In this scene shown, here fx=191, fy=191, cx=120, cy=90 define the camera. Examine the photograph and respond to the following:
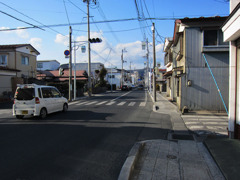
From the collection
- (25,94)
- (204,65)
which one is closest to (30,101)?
(25,94)

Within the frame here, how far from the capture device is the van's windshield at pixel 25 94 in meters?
10.0

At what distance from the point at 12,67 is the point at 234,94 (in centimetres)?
2554

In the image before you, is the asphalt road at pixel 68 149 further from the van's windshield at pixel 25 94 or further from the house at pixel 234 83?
the house at pixel 234 83

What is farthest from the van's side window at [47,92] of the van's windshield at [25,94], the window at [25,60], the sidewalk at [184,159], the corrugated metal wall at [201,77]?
the window at [25,60]

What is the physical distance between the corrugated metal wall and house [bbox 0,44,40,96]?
19624 mm

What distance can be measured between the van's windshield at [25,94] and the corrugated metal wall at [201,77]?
9.26 metres

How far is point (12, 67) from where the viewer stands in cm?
2452

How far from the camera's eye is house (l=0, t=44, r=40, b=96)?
22.2 metres

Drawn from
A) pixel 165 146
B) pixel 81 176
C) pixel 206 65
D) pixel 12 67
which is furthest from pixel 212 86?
pixel 12 67

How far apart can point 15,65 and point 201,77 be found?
74.2 ft

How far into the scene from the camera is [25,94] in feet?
33.1

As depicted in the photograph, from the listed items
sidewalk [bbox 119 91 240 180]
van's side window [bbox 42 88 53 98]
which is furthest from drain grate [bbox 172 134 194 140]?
van's side window [bbox 42 88 53 98]

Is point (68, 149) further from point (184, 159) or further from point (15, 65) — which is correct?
point (15, 65)

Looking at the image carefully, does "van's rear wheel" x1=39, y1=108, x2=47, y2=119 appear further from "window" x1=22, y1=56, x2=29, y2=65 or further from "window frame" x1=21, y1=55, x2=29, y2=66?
"window" x1=22, y1=56, x2=29, y2=65
